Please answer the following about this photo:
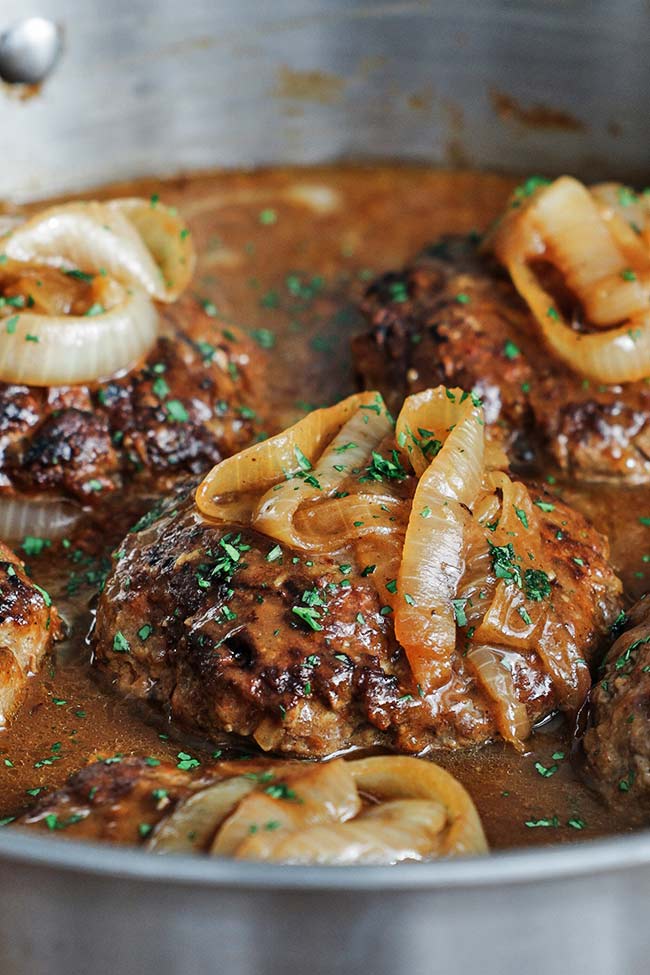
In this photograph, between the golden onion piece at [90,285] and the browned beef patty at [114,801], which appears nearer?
the browned beef patty at [114,801]

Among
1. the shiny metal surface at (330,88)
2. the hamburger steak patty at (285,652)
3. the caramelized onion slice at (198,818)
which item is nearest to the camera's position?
the caramelized onion slice at (198,818)

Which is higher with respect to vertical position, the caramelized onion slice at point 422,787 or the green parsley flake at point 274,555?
the green parsley flake at point 274,555

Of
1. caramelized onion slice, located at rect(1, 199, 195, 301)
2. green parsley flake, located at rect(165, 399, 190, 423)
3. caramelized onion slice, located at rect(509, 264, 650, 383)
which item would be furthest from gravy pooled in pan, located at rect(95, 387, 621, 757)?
caramelized onion slice, located at rect(1, 199, 195, 301)

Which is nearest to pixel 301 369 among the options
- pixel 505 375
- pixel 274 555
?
pixel 505 375

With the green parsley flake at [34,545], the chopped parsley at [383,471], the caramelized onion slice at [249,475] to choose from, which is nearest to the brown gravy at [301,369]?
the green parsley flake at [34,545]

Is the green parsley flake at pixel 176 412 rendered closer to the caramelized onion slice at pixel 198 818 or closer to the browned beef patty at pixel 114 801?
the browned beef patty at pixel 114 801

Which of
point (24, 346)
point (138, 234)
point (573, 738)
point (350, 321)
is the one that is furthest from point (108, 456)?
point (573, 738)

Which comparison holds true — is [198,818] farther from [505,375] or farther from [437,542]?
[505,375]
